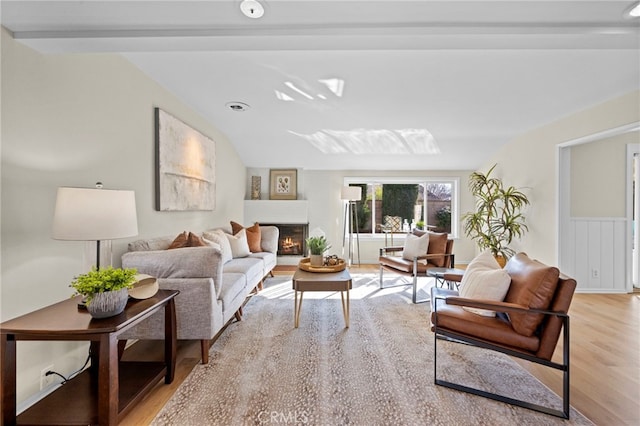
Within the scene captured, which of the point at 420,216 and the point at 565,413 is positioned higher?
the point at 420,216

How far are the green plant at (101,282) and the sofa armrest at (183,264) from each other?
61cm

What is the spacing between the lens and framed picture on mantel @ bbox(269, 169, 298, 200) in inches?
244

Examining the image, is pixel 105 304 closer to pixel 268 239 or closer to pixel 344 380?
pixel 344 380

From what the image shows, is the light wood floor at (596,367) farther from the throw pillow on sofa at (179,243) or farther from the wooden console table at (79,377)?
the throw pillow on sofa at (179,243)

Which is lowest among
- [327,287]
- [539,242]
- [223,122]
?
[327,287]

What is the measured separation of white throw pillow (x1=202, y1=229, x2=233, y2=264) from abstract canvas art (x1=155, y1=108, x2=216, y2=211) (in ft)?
1.33

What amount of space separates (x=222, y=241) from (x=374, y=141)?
294 cm

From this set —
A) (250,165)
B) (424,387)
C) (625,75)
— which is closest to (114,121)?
(424,387)

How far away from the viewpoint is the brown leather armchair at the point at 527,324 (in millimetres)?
1782

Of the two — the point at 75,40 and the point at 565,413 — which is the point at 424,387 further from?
the point at 75,40

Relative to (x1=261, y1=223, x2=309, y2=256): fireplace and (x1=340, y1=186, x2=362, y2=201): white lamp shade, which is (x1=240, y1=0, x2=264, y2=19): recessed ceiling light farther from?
(x1=261, y1=223, x2=309, y2=256): fireplace

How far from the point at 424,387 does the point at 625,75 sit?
3491 mm

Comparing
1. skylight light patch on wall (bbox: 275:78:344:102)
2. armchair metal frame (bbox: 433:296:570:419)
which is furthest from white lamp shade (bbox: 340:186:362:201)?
armchair metal frame (bbox: 433:296:570:419)

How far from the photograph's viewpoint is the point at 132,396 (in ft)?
5.53
